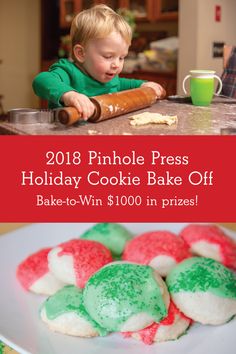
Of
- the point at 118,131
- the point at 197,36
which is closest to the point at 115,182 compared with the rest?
the point at 118,131

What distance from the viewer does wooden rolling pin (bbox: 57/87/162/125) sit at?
1.47 feet

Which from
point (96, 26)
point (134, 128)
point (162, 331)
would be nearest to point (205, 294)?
point (162, 331)

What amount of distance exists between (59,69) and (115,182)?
0.13 metres

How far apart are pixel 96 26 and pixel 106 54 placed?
0.09ft

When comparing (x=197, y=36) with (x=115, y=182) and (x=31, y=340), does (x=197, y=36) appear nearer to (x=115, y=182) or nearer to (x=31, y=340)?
(x=115, y=182)

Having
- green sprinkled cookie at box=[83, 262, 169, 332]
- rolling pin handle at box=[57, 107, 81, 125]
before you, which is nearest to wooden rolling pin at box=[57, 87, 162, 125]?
rolling pin handle at box=[57, 107, 81, 125]

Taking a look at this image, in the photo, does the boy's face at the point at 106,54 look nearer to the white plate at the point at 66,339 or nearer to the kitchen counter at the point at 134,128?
the kitchen counter at the point at 134,128

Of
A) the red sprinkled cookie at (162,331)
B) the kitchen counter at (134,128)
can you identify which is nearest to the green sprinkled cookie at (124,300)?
the red sprinkled cookie at (162,331)

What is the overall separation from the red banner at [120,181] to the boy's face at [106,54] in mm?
75

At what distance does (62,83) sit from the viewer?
19.2 inches

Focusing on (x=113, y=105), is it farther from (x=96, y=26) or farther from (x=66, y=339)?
(x=66, y=339)

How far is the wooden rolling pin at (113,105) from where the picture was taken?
449 mm

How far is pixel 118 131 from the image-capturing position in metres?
0.49

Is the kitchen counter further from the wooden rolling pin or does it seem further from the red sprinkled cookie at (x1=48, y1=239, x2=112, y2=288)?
the red sprinkled cookie at (x1=48, y1=239, x2=112, y2=288)
